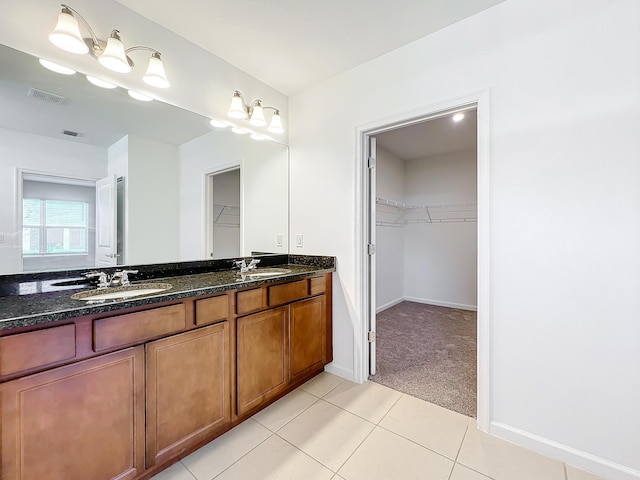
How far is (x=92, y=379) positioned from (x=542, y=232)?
7.24ft

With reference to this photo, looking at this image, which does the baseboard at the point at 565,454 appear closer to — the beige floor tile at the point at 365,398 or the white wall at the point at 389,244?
the beige floor tile at the point at 365,398

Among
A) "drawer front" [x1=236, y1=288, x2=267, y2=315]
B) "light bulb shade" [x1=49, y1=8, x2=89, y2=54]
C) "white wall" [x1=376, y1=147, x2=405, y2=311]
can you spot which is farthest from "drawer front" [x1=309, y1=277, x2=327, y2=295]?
"white wall" [x1=376, y1=147, x2=405, y2=311]

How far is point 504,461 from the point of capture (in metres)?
1.45

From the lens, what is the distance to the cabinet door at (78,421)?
948mm

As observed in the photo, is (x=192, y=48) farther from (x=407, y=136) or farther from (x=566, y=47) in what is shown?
(x=407, y=136)

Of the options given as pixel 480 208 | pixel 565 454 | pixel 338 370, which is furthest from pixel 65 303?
pixel 565 454

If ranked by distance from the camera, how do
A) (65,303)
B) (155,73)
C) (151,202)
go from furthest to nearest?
(151,202) < (155,73) < (65,303)

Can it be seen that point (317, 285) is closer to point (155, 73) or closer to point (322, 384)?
point (322, 384)

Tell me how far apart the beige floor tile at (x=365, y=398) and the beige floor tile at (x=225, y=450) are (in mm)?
558

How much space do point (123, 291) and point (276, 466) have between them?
47.9 inches

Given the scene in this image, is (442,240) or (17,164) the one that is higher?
(17,164)

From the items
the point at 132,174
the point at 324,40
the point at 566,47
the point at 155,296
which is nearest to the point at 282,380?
the point at 155,296

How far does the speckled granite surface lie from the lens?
3.23 ft

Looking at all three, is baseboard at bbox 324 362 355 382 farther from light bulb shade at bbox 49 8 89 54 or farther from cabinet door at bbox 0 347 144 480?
light bulb shade at bbox 49 8 89 54
